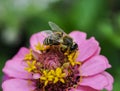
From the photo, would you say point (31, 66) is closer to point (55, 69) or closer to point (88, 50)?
point (55, 69)

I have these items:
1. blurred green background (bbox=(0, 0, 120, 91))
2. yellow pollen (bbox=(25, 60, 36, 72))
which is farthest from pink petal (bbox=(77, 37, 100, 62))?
blurred green background (bbox=(0, 0, 120, 91))

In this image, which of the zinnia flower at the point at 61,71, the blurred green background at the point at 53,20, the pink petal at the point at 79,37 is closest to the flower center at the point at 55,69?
the zinnia flower at the point at 61,71

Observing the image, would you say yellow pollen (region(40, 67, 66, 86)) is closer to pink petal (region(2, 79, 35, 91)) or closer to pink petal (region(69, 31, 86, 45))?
pink petal (region(2, 79, 35, 91))

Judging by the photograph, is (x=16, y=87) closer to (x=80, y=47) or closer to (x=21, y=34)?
(x=80, y=47)

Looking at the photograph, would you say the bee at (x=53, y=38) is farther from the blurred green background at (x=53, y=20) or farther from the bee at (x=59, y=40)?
the blurred green background at (x=53, y=20)

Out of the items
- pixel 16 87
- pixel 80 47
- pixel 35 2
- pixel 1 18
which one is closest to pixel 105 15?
pixel 35 2

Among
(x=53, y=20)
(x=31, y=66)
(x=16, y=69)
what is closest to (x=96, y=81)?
(x=31, y=66)
